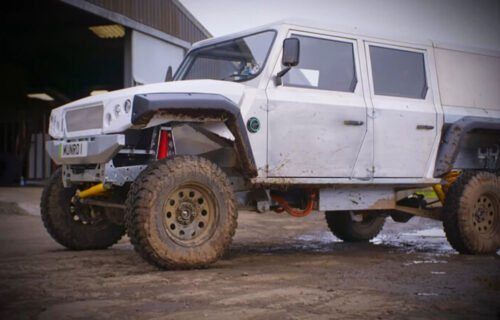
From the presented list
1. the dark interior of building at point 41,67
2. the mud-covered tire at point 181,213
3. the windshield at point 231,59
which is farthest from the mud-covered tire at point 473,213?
the dark interior of building at point 41,67

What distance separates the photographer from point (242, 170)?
17.4 feet

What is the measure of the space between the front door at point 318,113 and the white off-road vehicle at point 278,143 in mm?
13

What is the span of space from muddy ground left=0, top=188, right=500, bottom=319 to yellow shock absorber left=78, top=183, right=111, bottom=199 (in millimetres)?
558

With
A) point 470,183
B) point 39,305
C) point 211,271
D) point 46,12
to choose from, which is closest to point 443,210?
point 470,183

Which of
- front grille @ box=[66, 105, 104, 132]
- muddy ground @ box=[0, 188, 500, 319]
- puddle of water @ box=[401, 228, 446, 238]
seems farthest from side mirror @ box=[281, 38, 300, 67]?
puddle of water @ box=[401, 228, 446, 238]

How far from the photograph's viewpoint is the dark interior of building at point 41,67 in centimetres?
1481

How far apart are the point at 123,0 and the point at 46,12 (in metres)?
2.06

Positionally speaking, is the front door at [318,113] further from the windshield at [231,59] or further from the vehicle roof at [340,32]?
the windshield at [231,59]

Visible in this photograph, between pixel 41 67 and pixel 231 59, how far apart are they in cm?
1523

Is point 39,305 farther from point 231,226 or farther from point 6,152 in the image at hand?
point 6,152

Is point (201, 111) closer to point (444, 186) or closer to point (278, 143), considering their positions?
point (278, 143)

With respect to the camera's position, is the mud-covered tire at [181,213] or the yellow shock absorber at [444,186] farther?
the yellow shock absorber at [444,186]

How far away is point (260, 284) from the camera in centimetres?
414

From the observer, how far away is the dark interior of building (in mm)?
14812
